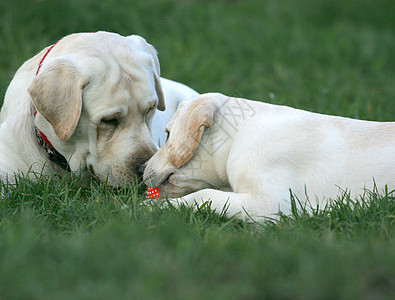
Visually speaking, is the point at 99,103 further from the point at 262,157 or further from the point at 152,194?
the point at 262,157

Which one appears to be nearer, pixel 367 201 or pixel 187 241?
pixel 187 241

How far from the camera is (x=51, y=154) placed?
4148 mm

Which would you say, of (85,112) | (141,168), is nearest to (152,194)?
(141,168)

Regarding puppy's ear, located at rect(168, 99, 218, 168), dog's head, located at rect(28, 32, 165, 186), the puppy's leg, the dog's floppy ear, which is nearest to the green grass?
the puppy's leg

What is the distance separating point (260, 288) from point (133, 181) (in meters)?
1.73

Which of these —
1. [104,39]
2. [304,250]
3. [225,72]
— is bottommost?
[225,72]

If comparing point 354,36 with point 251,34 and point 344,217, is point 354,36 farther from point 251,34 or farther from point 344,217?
point 344,217

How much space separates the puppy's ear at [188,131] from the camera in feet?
12.2

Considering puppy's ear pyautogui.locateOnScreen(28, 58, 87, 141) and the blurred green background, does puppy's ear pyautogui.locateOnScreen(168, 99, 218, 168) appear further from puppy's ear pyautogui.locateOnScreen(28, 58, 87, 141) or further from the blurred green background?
the blurred green background

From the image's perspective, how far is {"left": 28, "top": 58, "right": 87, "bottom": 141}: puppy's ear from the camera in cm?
374

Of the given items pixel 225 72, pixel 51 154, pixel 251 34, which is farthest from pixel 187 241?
pixel 251 34

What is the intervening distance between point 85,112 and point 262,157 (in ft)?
3.95

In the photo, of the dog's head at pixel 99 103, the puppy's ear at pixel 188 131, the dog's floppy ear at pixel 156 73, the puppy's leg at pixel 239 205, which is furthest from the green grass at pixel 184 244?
the dog's floppy ear at pixel 156 73

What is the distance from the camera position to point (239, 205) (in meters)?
3.48
